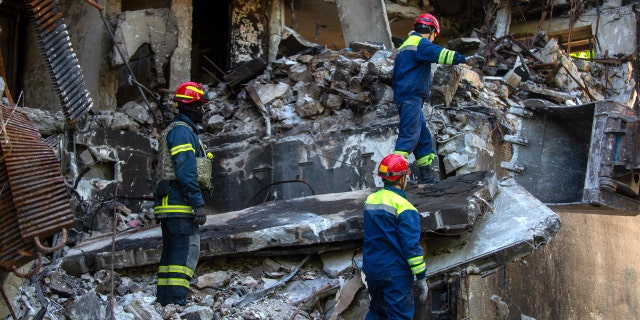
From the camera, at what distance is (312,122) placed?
Answer: 8.51 meters

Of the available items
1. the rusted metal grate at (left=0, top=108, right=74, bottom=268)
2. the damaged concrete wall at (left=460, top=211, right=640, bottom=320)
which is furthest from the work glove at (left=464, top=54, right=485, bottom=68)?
the rusted metal grate at (left=0, top=108, right=74, bottom=268)

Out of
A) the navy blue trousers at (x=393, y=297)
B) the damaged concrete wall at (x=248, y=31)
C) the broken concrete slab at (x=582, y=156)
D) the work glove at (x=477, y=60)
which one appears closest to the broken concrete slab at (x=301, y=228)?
the navy blue trousers at (x=393, y=297)

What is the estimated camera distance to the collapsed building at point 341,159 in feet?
19.2

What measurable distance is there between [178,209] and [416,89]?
2.43 m

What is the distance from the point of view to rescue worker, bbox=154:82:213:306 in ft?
17.7

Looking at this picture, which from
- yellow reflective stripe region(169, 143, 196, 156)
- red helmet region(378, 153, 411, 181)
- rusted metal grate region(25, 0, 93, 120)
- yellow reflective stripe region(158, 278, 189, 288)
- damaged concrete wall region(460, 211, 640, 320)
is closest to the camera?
red helmet region(378, 153, 411, 181)

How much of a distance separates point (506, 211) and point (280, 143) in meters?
3.12

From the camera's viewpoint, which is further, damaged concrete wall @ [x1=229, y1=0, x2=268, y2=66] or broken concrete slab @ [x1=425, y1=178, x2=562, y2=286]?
damaged concrete wall @ [x1=229, y1=0, x2=268, y2=66]

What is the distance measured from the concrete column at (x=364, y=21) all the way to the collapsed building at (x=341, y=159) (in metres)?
0.02

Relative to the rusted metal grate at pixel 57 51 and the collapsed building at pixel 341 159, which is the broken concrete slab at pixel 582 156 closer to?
the collapsed building at pixel 341 159

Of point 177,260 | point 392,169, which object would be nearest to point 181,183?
point 177,260

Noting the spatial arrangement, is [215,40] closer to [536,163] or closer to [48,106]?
[48,106]

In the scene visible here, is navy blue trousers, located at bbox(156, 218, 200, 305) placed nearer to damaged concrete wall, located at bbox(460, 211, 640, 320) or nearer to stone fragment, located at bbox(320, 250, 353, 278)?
stone fragment, located at bbox(320, 250, 353, 278)

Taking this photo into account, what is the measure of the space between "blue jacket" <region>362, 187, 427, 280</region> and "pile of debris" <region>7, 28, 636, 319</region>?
656 millimetres
